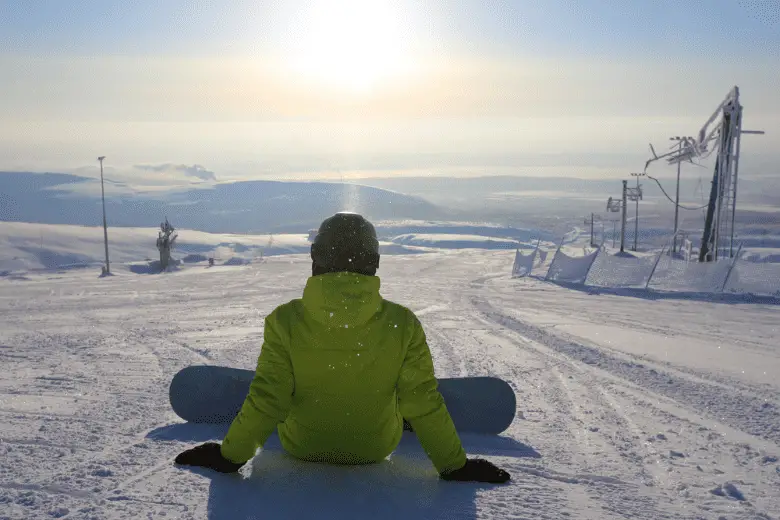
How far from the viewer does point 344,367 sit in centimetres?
329

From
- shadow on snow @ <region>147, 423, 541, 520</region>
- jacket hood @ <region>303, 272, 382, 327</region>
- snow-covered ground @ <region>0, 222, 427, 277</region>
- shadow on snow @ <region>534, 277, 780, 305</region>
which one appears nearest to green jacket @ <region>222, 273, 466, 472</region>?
jacket hood @ <region>303, 272, 382, 327</region>

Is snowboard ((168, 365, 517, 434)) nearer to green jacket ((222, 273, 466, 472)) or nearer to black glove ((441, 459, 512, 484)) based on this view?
black glove ((441, 459, 512, 484))

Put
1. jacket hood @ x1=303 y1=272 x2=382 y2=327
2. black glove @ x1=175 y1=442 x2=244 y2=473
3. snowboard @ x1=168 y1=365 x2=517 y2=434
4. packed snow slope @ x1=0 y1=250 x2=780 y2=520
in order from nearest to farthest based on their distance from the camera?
jacket hood @ x1=303 y1=272 x2=382 y2=327
packed snow slope @ x1=0 y1=250 x2=780 y2=520
black glove @ x1=175 y1=442 x2=244 y2=473
snowboard @ x1=168 y1=365 x2=517 y2=434

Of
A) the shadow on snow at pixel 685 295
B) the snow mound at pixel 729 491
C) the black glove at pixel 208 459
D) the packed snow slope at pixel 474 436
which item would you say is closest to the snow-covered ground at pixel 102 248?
the shadow on snow at pixel 685 295

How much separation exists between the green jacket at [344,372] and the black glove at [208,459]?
0.09 m

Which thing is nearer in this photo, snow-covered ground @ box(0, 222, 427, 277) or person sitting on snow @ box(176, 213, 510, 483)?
person sitting on snow @ box(176, 213, 510, 483)

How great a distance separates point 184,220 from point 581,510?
19375cm

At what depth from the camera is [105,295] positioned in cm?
1805

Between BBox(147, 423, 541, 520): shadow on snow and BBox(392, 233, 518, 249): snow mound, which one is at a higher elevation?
BBox(147, 423, 541, 520): shadow on snow

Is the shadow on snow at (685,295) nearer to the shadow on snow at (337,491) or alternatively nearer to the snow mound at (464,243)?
the shadow on snow at (337,491)

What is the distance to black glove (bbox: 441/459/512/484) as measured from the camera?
11.6ft

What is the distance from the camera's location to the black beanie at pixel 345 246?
3121 mm

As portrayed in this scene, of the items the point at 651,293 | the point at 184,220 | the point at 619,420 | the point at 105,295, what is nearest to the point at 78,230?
the point at 105,295

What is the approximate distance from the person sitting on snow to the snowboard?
1223 mm
